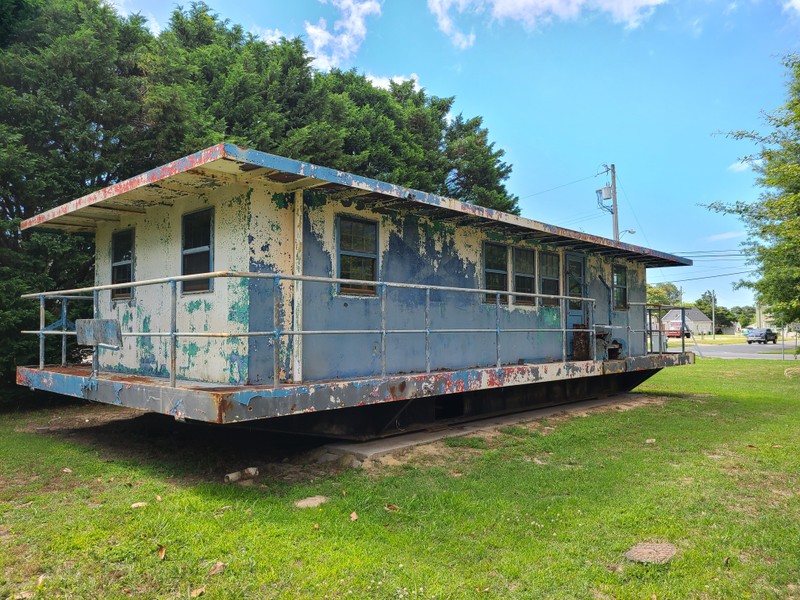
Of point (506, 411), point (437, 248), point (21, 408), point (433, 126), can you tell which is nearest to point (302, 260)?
point (437, 248)

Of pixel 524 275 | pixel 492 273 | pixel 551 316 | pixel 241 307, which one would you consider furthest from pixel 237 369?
pixel 551 316

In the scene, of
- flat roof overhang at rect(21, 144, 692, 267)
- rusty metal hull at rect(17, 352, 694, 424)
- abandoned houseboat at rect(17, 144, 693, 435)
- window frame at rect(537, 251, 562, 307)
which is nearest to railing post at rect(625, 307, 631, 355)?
window frame at rect(537, 251, 562, 307)

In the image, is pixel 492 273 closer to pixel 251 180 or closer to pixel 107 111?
pixel 251 180

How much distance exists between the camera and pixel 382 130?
720 inches

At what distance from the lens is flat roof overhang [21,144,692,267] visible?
589 cm

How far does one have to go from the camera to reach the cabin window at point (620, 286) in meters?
13.0

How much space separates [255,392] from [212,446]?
2697mm

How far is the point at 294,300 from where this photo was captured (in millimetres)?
6793

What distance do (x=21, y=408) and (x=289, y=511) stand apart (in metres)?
8.14

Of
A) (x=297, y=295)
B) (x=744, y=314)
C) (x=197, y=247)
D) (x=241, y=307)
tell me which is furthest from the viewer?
(x=744, y=314)

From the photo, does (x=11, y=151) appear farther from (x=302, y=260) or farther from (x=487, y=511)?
(x=487, y=511)

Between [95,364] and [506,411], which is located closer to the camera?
[95,364]

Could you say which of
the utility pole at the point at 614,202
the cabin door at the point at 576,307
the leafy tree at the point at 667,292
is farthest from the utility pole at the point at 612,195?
the leafy tree at the point at 667,292

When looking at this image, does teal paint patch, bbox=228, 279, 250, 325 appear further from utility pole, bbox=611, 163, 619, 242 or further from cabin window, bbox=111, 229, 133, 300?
utility pole, bbox=611, 163, 619, 242
